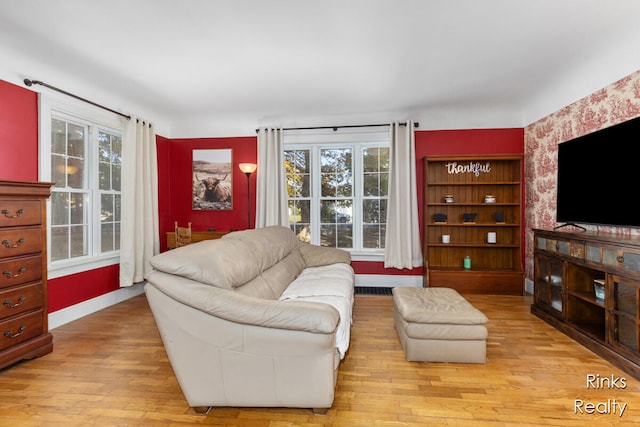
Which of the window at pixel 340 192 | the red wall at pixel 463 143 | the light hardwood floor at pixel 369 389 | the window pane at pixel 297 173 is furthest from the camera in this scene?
the window pane at pixel 297 173

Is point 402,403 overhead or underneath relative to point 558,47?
underneath

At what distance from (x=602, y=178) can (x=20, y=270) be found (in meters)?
4.72

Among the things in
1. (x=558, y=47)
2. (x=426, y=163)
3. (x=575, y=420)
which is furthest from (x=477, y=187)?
(x=575, y=420)

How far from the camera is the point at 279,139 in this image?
15.5 ft

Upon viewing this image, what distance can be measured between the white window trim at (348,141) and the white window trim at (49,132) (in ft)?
7.56

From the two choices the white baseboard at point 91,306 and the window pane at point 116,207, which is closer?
the white baseboard at point 91,306

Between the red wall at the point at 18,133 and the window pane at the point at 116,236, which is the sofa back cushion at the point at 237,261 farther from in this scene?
the window pane at the point at 116,236

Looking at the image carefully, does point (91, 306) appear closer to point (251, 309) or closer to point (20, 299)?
point (20, 299)

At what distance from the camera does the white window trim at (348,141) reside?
4.70 metres

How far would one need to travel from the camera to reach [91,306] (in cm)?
363

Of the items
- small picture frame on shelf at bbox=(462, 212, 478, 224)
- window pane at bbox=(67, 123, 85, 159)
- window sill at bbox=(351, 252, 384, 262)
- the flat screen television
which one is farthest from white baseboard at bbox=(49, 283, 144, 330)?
the flat screen television

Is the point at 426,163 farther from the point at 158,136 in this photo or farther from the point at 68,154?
the point at 68,154

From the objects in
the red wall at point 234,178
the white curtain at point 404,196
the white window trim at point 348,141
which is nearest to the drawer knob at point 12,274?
the red wall at point 234,178

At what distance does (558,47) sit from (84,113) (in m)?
4.73
